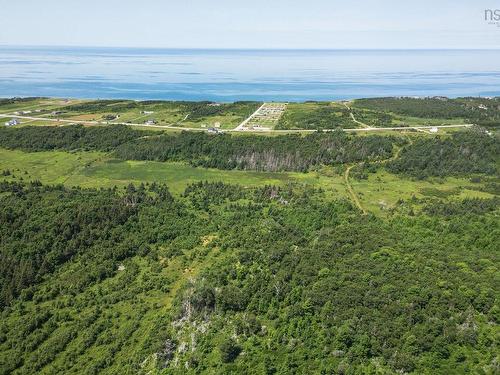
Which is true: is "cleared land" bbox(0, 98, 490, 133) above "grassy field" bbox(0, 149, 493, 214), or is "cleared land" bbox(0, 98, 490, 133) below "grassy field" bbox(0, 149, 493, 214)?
above

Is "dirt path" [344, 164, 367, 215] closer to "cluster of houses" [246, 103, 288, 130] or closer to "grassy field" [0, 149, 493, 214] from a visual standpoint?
"grassy field" [0, 149, 493, 214]

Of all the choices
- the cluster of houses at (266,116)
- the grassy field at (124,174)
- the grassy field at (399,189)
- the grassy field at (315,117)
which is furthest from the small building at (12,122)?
the grassy field at (399,189)

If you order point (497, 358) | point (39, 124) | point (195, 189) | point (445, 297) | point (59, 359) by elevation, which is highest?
point (39, 124)

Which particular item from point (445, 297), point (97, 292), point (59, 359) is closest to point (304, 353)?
point (445, 297)

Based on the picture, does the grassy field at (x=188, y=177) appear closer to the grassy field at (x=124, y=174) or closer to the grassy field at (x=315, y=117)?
the grassy field at (x=124, y=174)

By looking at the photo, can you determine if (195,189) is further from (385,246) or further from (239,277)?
(385,246)

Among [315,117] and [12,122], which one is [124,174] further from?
[315,117]

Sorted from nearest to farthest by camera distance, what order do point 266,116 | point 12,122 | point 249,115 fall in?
point 12,122, point 266,116, point 249,115

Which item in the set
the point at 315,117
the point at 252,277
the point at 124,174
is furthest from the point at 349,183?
the point at 315,117

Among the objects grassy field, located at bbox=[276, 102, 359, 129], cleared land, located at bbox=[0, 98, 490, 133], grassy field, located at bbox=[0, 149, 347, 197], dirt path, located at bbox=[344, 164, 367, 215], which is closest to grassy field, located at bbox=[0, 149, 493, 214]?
grassy field, located at bbox=[0, 149, 347, 197]
